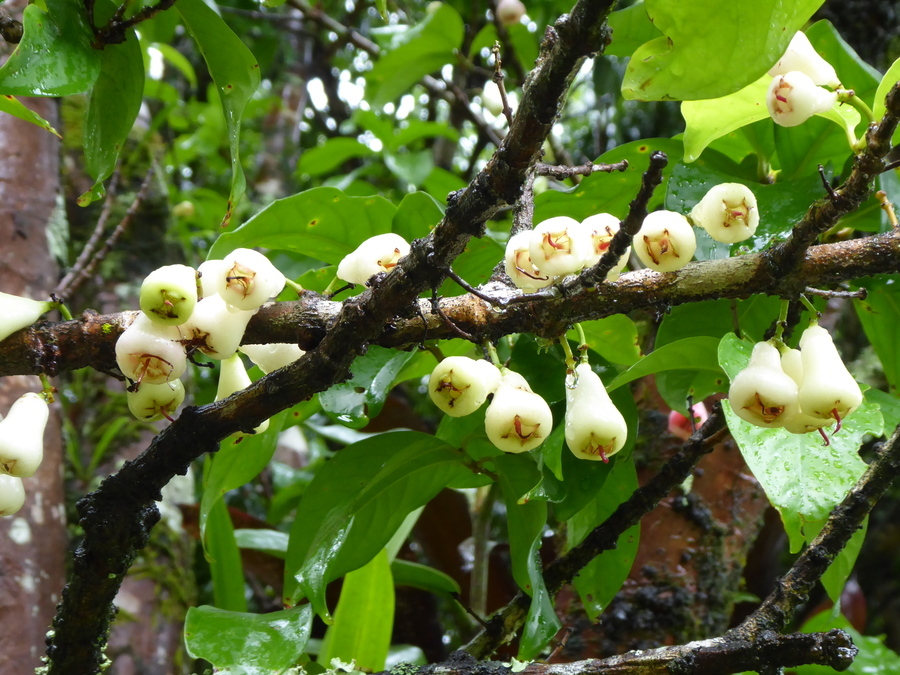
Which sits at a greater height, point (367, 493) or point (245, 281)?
point (245, 281)

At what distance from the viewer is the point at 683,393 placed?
0.71 metres

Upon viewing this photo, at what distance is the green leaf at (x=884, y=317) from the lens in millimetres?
656

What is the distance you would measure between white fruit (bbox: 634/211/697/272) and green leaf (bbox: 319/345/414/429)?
9.5 inches

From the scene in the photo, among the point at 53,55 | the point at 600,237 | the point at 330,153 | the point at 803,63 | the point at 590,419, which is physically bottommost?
the point at 590,419

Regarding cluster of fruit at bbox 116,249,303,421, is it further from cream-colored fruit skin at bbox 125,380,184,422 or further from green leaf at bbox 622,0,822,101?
green leaf at bbox 622,0,822,101

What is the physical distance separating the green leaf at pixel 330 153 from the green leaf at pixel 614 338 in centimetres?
118

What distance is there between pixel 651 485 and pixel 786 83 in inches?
13.3

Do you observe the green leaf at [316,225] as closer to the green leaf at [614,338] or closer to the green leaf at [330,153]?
the green leaf at [614,338]

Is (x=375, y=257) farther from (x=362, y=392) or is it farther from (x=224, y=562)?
(x=224, y=562)

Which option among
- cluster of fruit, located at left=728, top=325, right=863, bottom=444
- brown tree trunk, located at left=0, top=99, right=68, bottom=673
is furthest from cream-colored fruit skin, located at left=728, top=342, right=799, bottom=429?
brown tree trunk, located at left=0, top=99, right=68, bottom=673

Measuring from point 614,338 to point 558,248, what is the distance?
24 cm

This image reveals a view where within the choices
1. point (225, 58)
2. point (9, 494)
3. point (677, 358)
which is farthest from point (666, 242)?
point (9, 494)

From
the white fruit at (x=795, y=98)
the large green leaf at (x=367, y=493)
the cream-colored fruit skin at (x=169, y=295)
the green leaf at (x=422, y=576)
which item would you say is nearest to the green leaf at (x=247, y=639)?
the large green leaf at (x=367, y=493)

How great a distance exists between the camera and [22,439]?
49cm
